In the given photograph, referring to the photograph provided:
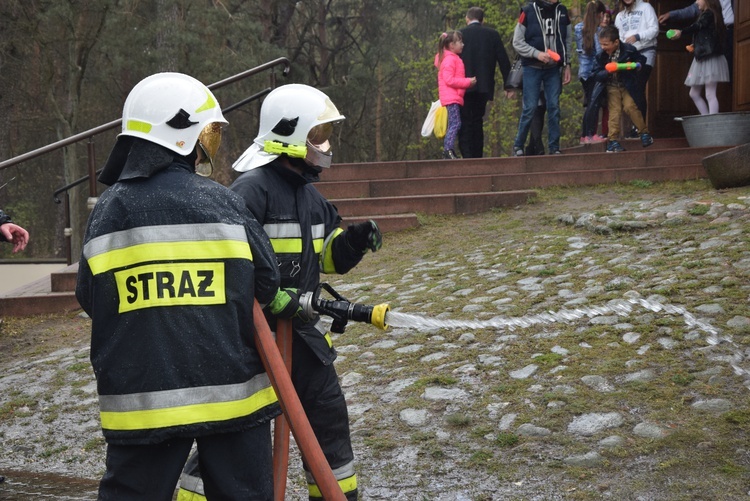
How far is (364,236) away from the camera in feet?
12.8

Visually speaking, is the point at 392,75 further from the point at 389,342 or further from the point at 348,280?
the point at 389,342

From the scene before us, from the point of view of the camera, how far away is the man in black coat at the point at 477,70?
12.6 m

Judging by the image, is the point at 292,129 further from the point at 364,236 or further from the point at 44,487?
the point at 44,487

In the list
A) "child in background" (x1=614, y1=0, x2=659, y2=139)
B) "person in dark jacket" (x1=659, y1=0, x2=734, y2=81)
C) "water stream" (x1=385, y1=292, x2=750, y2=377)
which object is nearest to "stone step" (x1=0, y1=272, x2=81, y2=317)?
"water stream" (x1=385, y1=292, x2=750, y2=377)

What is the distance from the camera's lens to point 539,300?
6852 mm

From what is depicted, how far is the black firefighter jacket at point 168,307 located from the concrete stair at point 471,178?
743 centimetres

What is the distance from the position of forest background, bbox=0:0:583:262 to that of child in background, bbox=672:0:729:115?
847 centimetres

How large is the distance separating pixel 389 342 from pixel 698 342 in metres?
2.11

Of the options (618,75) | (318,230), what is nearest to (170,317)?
(318,230)

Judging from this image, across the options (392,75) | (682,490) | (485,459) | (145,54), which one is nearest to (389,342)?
(485,459)

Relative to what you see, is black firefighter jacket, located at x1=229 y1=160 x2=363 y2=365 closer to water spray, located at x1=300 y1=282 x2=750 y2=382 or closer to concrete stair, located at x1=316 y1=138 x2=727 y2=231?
water spray, located at x1=300 y1=282 x2=750 y2=382

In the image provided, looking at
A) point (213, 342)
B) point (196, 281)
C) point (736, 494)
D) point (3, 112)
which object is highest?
point (3, 112)

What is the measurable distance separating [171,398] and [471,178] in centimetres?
906

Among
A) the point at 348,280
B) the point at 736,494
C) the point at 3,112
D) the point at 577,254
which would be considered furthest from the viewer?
the point at 3,112
